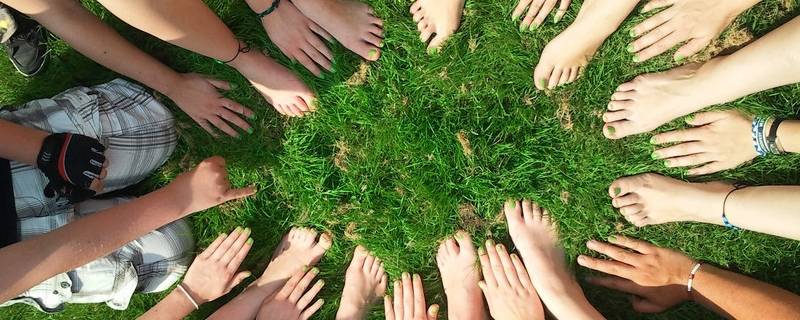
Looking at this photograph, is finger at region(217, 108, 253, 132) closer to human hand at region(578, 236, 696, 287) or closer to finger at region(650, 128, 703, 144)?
human hand at region(578, 236, 696, 287)

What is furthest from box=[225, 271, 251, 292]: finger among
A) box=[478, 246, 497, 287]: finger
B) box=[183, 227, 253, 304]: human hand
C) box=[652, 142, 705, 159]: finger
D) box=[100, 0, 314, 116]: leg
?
box=[652, 142, 705, 159]: finger

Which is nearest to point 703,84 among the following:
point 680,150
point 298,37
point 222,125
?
point 680,150

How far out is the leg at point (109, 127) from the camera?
210 centimetres

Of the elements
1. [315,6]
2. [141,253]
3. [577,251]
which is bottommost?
[141,253]

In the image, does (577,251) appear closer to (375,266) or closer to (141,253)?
(375,266)

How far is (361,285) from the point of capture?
246cm

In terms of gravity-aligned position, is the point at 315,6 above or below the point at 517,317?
above

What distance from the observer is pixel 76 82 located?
2.51 meters

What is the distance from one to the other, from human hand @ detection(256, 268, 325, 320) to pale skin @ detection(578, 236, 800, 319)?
3.46 ft

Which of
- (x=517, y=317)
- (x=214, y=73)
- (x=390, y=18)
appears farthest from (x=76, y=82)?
(x=517, y=317)

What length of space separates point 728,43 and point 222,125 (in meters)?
1.92

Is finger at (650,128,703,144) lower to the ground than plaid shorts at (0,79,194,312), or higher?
higher

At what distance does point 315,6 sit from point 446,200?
0.87 meters

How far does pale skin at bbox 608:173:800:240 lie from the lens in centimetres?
201
